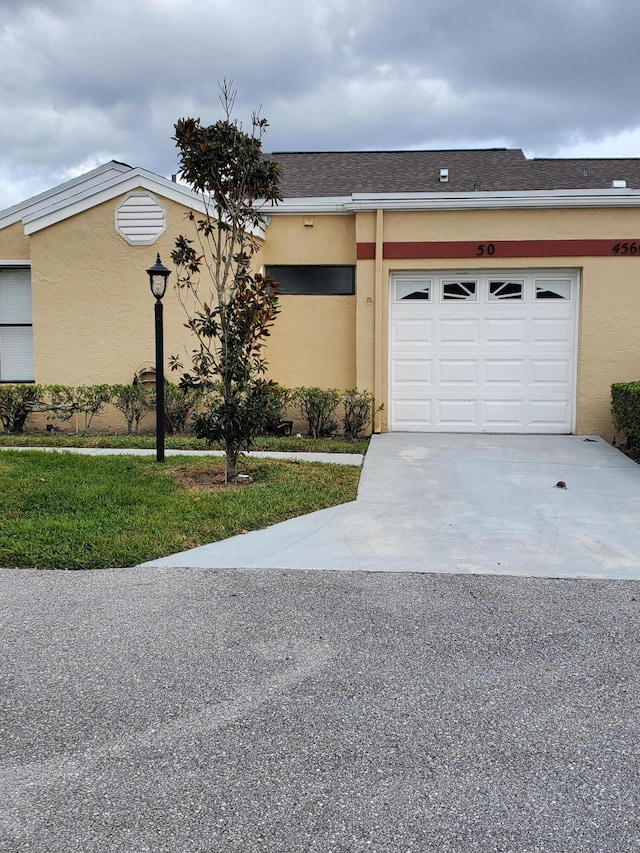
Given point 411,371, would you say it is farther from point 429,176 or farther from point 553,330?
point 429,176

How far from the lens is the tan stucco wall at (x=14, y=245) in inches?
458

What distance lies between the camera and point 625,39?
11.8 m

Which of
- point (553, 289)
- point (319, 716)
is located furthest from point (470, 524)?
point (553, 289)

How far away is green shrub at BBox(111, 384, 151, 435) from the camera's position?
35.2 ft

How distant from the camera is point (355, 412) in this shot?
1081 cm

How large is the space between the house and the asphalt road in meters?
6.75

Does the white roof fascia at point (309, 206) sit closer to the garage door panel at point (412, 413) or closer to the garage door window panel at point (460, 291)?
the garage door window panel at point (460, 291)

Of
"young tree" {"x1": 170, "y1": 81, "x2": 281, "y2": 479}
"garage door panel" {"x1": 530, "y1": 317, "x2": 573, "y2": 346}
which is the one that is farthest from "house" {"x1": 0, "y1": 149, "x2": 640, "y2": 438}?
"young tree" {"x1": 170, "y1": 81, "x2": 281, "y2": 479}

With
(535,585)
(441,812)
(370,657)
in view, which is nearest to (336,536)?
(535,585)

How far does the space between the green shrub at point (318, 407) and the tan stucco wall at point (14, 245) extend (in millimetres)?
5220

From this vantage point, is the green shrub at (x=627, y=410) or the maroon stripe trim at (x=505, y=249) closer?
the green shrub at (x=627, y=410)

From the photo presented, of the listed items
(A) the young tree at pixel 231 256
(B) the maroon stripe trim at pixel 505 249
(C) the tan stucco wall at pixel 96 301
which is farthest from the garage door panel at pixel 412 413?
(A) the young tree at pixel 231 256

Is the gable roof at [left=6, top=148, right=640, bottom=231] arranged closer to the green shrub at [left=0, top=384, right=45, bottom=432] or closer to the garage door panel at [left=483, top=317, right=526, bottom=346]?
the garage door panel at [left=483, top=317, right=526, bottom=346]

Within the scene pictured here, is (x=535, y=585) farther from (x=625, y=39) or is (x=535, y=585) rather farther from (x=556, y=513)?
(x=625, y=39)
